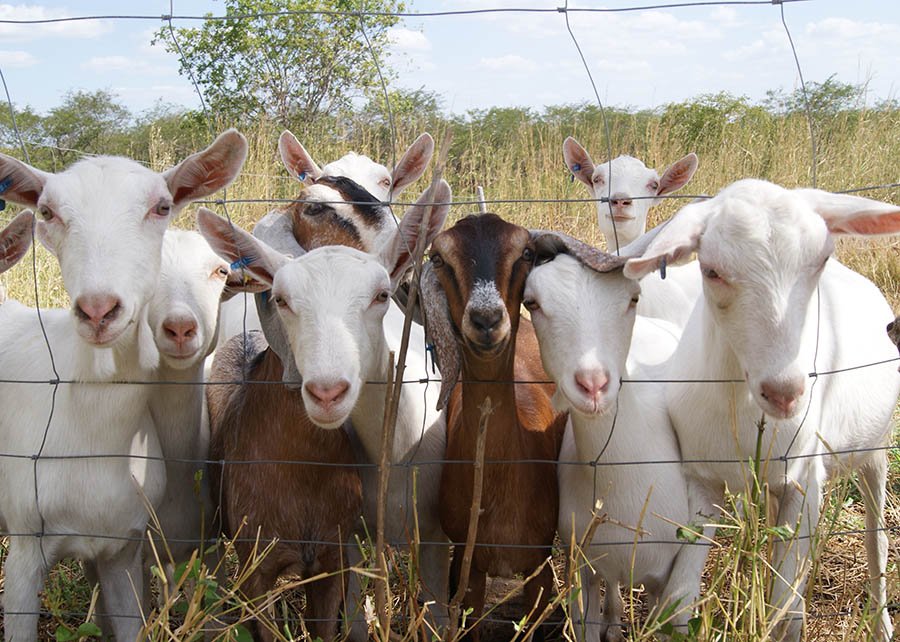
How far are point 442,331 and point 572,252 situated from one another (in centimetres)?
49

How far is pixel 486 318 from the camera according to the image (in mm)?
2889

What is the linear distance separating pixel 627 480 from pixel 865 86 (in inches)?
337

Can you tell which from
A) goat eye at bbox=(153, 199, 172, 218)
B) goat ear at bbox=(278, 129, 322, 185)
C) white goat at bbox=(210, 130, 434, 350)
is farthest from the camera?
goat ear at bbox=(278, 129, 322, 185)

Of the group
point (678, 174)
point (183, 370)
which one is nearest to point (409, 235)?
point (183, 370)

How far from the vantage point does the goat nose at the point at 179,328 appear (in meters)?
3.20

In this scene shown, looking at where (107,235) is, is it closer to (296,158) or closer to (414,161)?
(414,161)

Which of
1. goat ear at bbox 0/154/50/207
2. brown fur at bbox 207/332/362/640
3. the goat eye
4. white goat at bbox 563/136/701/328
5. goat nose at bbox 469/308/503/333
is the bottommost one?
brown fur at bbox 207/332/362/640

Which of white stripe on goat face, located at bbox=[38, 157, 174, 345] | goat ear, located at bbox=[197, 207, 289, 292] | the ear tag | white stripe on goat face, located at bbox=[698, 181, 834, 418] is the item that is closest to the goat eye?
white stripe on goat face, located at bbox=[38, 157, 174, 345]

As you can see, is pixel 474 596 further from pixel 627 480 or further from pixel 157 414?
pixel 157 414

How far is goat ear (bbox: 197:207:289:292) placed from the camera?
10.6 ft

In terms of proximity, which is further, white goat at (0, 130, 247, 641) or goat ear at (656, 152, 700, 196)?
goat ear at (656, 152, 700, 196)

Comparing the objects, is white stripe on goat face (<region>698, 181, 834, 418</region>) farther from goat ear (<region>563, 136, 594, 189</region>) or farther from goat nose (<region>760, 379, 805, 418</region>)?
goat ear (<region>563, 136, 594, 189</region>)

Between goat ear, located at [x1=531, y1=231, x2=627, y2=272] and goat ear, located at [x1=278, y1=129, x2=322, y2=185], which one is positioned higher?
goat ear, located at [x1=278, y1=129, x2=322, y2=185]

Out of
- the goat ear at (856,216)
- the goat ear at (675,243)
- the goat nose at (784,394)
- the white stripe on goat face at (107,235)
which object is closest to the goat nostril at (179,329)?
the white stripe on goat face at (107,235)
